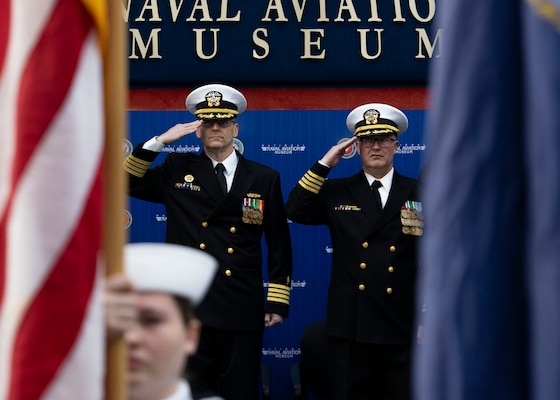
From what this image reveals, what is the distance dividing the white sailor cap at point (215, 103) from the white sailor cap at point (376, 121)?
0.63 meters

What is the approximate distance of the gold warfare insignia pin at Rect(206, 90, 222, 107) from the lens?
5906 mm

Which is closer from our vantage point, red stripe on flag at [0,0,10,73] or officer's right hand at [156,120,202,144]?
red stripe on flag at [0,0,10,73]

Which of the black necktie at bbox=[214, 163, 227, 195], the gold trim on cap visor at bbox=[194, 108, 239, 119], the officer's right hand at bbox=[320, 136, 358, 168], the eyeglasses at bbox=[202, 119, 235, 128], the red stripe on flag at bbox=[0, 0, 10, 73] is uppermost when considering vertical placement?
the gold trim on cap visor at bbox=[194, 108, 239, 119]

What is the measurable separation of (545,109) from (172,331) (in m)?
1.00

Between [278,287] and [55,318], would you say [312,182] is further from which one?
[55,318]

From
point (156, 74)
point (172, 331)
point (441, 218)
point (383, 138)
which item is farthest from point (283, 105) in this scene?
point (441, 218)

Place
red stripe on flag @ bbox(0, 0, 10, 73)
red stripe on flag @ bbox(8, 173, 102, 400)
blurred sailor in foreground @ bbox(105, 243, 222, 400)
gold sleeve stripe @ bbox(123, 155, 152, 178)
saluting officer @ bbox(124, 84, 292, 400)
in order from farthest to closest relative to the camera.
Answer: gold sleeve stripe @ bbox(123, 155, 152, 178), saluting officer @ bbox(124, 84, 292, 400), blurred sailor in foreground @ bbox(105, 243, 222, 400), red stripe on flag @ bbox(0, 0, 10, 73), red stripe on flag @ bbox(8, 173, 102, 400)

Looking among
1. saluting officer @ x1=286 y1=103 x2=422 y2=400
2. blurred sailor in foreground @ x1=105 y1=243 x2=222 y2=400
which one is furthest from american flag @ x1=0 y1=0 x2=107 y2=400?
saluting officer @ x1=286 y1=103 x2=422 y2=400

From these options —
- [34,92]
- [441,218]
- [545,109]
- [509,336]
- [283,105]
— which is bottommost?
[509,336]

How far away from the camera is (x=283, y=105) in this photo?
287 inches

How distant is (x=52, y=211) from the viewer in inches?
62.9

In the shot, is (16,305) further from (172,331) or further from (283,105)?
(283,105)

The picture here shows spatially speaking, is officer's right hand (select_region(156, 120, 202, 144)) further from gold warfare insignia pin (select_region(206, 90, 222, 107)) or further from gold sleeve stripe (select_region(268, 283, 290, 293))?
gold sleeve stripe (select_region(268, 283, 290, 293))

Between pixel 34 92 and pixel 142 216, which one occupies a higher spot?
pixel 142 216
